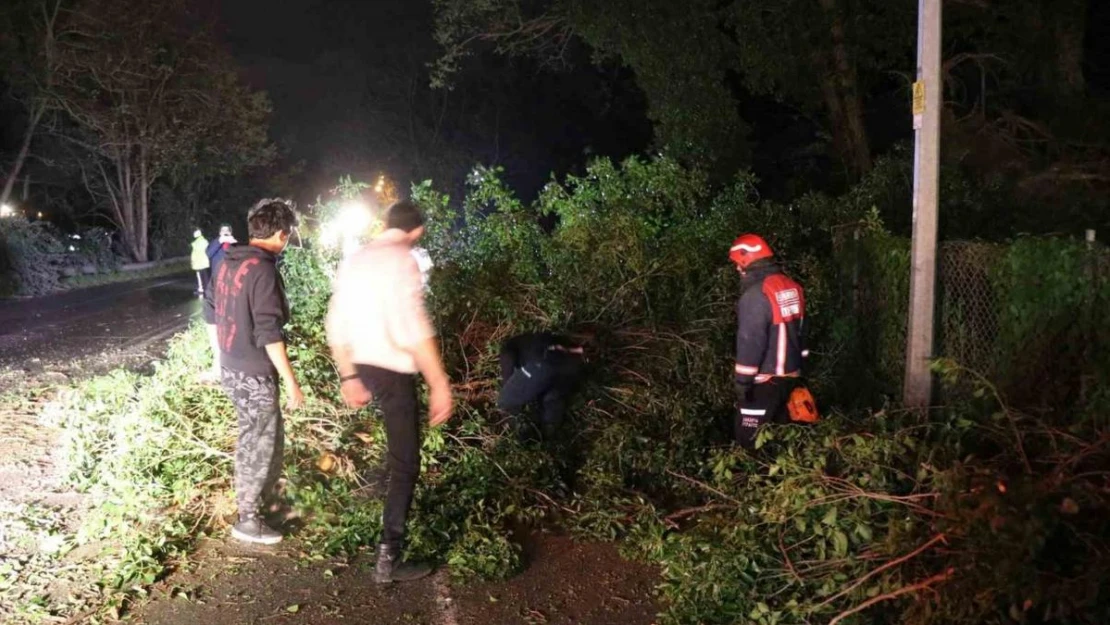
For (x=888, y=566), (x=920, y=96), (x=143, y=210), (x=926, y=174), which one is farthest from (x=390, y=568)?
(x=143, y=210)

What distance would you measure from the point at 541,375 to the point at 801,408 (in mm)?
1613

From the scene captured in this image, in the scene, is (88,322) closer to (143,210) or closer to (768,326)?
(768,326)

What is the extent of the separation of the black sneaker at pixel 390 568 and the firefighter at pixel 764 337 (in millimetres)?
2174

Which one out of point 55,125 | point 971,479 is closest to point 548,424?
point 971,479

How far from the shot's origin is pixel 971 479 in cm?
364

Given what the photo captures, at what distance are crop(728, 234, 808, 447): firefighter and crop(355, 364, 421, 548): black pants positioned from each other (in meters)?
2.04

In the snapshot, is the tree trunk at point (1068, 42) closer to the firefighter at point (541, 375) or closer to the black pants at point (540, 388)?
the firefighter at point (541, 375)

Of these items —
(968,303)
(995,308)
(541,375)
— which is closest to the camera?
(541,375)

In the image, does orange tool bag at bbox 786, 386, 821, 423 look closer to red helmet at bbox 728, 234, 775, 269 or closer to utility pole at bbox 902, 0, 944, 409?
utility pole at bbox 902, 0, 944, 409

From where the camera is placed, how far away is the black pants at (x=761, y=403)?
17.5ft

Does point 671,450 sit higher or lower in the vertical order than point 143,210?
lower

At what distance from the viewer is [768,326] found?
5.19 metres

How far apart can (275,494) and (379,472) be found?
63 centimetres

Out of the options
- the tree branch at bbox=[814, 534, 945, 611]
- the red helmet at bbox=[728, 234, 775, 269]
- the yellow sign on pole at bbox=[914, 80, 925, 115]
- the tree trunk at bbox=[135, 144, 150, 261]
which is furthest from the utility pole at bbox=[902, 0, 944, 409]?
the tree trunk at bbox=[135, 144, 150, 261]
